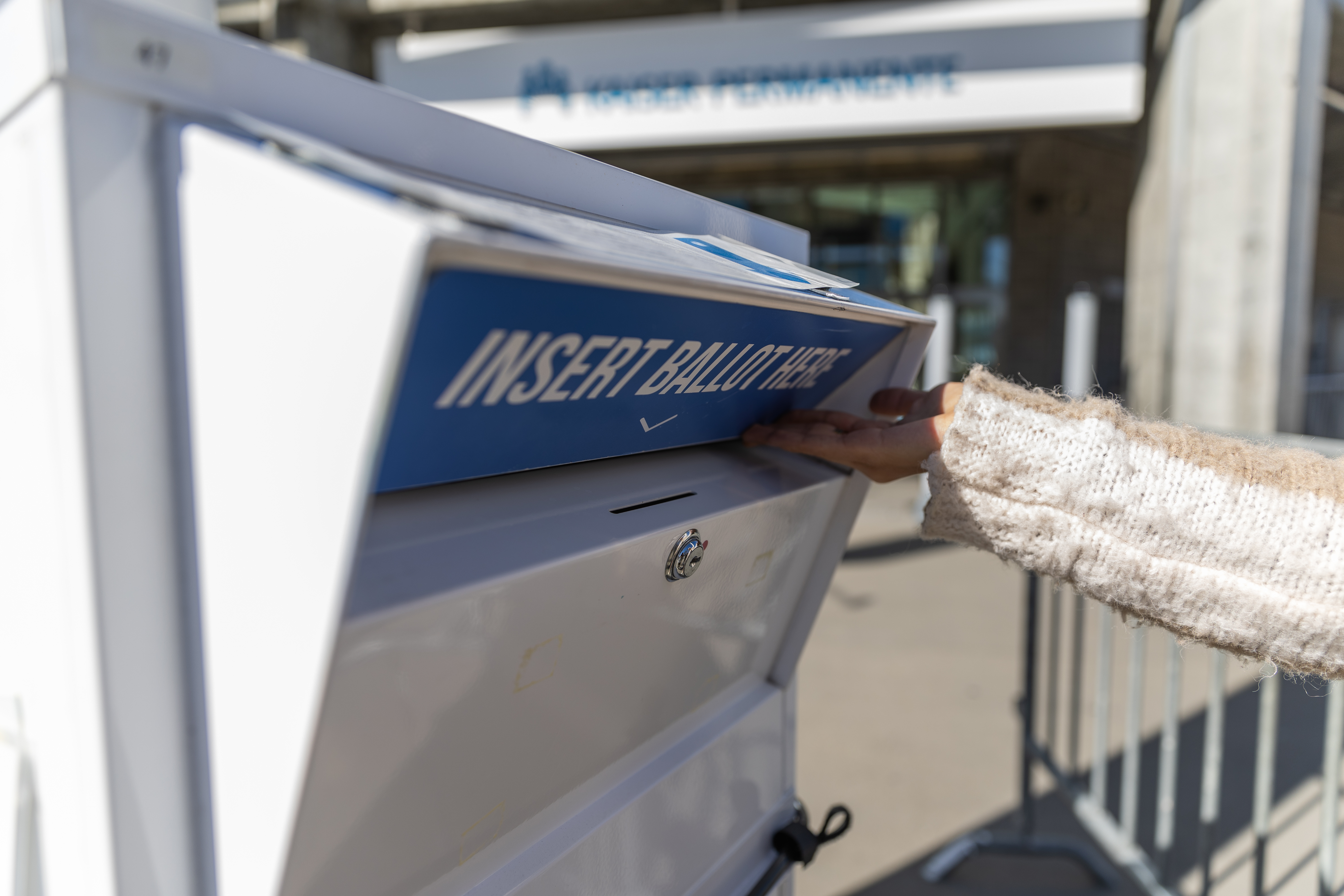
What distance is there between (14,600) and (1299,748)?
376cm

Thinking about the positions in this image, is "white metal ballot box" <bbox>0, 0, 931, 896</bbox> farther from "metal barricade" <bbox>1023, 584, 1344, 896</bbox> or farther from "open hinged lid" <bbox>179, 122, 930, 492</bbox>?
"metal barricade" <bbox>1023, 584, 1344, 896</bbox>

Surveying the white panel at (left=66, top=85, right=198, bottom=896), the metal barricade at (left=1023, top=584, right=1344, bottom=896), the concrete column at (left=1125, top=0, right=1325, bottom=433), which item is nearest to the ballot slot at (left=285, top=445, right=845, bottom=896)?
the white panel at (left=66, top=85, right=198, bottom=896)

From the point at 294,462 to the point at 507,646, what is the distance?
279 millimetres

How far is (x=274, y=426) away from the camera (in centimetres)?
52

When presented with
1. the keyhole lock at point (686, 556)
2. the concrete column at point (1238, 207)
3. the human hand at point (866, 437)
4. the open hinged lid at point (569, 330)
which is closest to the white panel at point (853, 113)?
the concrete column at point (1238, 207)

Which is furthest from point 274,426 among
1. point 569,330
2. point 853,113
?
point 853,113

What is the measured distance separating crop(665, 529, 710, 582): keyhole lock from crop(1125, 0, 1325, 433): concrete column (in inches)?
158

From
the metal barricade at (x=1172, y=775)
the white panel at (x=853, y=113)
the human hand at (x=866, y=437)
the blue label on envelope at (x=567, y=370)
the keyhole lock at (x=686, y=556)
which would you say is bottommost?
the metal barricade at (x=1172, y=775)

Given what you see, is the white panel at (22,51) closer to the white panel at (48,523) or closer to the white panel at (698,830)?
the white panel at (48,523)

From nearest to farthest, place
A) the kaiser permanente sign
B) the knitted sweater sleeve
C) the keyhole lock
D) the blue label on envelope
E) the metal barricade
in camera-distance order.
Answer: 1. the blue label on envelope
2. the keyhole lock
3. the knitted sweater sleeve
4. the metal barricade
5. the kaiser permanente sign

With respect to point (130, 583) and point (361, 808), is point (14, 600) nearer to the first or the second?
point (130, 583)

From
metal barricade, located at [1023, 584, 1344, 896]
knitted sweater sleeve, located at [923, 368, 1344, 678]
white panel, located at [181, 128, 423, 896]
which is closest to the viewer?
white panel, located at [181, 128, 423, 896]

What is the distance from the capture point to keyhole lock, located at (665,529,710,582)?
88 cm

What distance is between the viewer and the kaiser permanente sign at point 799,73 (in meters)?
5.36
